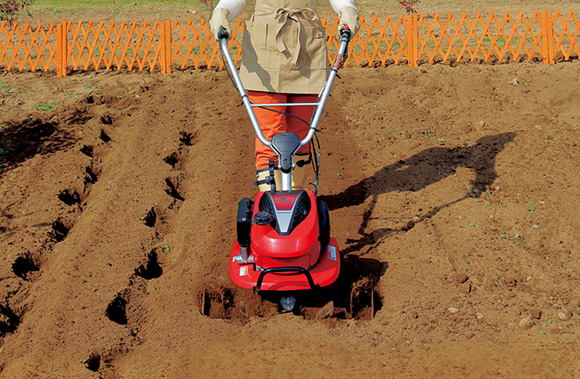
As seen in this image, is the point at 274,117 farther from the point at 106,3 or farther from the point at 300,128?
the point at 106,3

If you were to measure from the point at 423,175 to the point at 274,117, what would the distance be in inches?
86.6

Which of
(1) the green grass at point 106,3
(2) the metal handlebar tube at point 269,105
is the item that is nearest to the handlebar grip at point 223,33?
(2) the metal handlebar tube at point 269,105

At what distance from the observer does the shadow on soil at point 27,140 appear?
727 cm

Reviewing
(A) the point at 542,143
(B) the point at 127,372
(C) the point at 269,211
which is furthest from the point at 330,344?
(A) the point at 542,143

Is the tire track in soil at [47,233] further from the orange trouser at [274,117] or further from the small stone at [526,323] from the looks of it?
the small stone at [526,323]

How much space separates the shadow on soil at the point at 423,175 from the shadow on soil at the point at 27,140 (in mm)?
3764

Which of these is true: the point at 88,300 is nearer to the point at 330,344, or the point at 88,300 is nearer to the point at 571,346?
the point at 330,344

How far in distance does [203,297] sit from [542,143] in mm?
4398

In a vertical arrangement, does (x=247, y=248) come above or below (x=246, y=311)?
above

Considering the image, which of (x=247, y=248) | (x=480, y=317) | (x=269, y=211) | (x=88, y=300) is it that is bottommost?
(x=88, y=300)

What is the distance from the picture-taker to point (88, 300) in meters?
4.39

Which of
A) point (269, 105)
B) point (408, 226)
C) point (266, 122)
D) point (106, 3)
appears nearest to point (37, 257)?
point (266, 122)

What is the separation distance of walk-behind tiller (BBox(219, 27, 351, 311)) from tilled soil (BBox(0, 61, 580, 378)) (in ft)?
1.24

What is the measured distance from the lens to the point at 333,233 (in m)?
5.20
